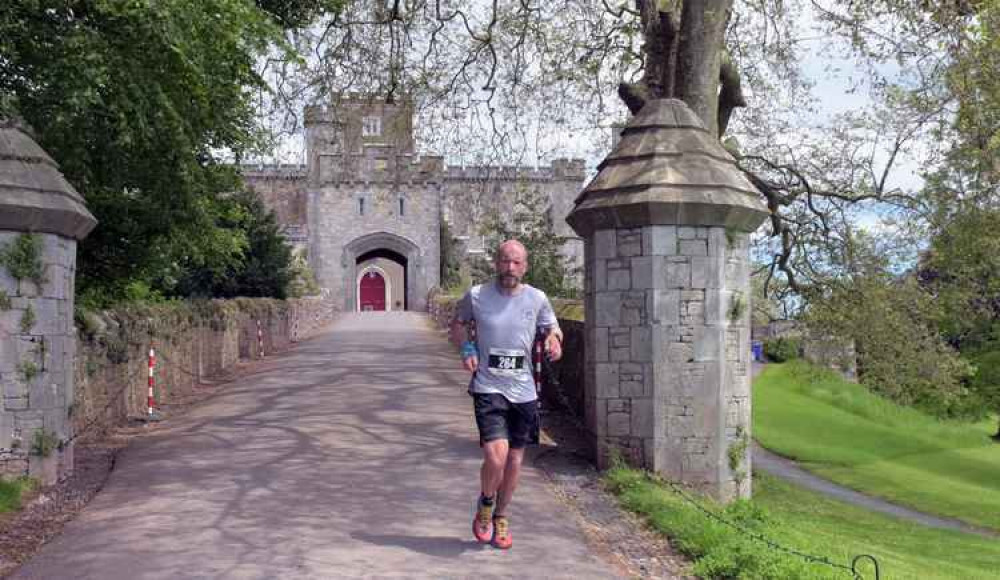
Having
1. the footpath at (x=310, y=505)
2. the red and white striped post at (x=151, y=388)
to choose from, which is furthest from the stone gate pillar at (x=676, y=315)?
the red and white striped post at (x=151, y=388)

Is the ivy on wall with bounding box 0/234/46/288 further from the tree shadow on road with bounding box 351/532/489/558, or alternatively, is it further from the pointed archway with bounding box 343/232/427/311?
the pointed archway with bounding box 343/232/427/311

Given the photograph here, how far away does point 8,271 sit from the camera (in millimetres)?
7918

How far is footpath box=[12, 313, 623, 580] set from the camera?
18.3ft

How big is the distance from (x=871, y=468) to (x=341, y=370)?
43.4 feet

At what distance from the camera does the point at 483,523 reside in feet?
19.6

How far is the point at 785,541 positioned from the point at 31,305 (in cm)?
632

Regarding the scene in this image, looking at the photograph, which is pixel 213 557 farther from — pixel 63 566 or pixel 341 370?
pixel 341 370

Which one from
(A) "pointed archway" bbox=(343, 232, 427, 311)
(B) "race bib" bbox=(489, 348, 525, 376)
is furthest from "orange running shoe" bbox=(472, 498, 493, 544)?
(A) "pointed archway" bbox=(343, 232, 427, 311)

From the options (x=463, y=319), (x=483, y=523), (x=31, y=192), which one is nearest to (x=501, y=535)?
(x=483, y=523)

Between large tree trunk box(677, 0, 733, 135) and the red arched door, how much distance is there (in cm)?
5178

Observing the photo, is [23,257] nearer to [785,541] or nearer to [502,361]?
[502,361]

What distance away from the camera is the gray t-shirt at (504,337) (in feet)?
19.0

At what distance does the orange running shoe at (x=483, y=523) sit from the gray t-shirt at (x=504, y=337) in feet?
2.35

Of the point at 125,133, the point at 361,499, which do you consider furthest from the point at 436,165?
the point at 361,499
